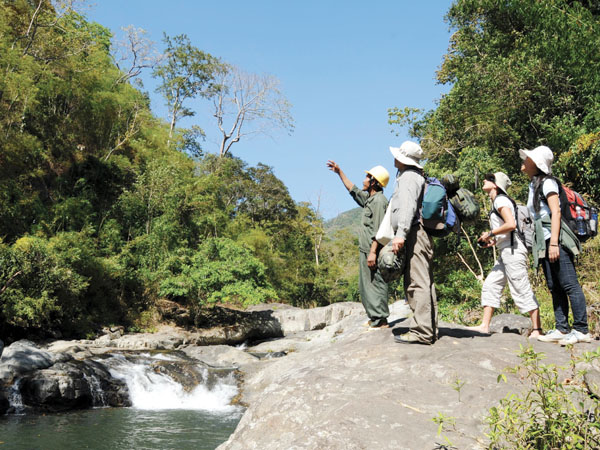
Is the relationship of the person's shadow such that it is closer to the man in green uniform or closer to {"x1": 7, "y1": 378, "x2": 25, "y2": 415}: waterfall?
the man in green uniform

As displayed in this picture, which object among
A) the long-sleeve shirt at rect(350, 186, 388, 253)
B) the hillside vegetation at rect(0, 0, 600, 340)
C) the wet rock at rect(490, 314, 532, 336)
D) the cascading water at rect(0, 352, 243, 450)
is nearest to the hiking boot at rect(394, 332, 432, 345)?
the long-sleeve shirt at rect(350, 186, 388, 253)

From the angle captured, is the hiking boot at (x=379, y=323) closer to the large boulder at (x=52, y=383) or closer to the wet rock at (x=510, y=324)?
the wet rock at (x=510, y=324)

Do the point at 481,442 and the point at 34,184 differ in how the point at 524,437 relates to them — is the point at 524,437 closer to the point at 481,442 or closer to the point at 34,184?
the point at 481,442

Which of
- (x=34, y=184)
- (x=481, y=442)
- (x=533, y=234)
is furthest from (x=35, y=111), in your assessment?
(x=481, y=442)

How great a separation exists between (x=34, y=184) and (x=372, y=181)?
15.9 meters

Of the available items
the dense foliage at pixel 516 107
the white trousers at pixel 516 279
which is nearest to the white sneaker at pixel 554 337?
the white trousers at pixel 516 279

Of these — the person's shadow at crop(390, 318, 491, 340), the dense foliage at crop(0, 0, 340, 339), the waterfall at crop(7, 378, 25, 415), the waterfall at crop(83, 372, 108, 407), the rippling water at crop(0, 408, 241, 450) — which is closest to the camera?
the person's shadow at crop(390, 318, 491, 340)

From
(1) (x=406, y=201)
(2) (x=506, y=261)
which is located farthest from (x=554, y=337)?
(1) (x=406, y=201)

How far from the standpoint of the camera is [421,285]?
398cm

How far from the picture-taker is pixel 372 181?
535cm

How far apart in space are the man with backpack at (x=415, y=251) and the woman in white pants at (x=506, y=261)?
0.98 meters

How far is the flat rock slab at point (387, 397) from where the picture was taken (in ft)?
8.71

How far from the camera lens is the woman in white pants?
179 inches

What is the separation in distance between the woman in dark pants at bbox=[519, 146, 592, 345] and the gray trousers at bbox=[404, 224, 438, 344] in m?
1.04
